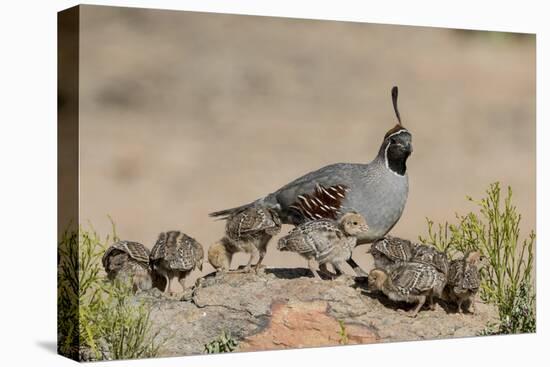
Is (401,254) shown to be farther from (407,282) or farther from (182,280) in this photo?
(182,280)

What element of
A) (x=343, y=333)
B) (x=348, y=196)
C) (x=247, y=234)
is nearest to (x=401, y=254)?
(x=348, y=196)

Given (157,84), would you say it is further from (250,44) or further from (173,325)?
(173,325)

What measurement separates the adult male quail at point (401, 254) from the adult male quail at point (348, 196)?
16 cm

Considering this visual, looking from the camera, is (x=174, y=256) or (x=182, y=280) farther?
(x=182, y=280)

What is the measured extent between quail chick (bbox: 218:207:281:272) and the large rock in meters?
0.16

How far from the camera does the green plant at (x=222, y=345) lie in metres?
8.42

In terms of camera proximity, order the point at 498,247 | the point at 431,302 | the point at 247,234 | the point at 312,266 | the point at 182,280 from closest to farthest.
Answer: the point at 182,280, the point at 247,234, the point at 312,266, the point at 431,302, the point at 498,247

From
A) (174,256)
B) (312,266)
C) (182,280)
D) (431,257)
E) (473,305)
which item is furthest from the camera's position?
(473,305)

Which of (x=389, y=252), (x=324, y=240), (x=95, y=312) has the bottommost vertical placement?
(x=95, y=312)

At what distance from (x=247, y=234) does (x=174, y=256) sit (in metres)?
0.62

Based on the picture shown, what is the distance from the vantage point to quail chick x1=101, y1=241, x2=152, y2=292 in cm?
834

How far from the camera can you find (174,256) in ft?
27.9

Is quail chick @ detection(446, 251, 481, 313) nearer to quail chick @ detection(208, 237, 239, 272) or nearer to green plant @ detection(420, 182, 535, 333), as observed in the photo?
green plant @ detection(420, 182, 535, 333)

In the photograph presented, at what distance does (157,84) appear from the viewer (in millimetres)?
8406
